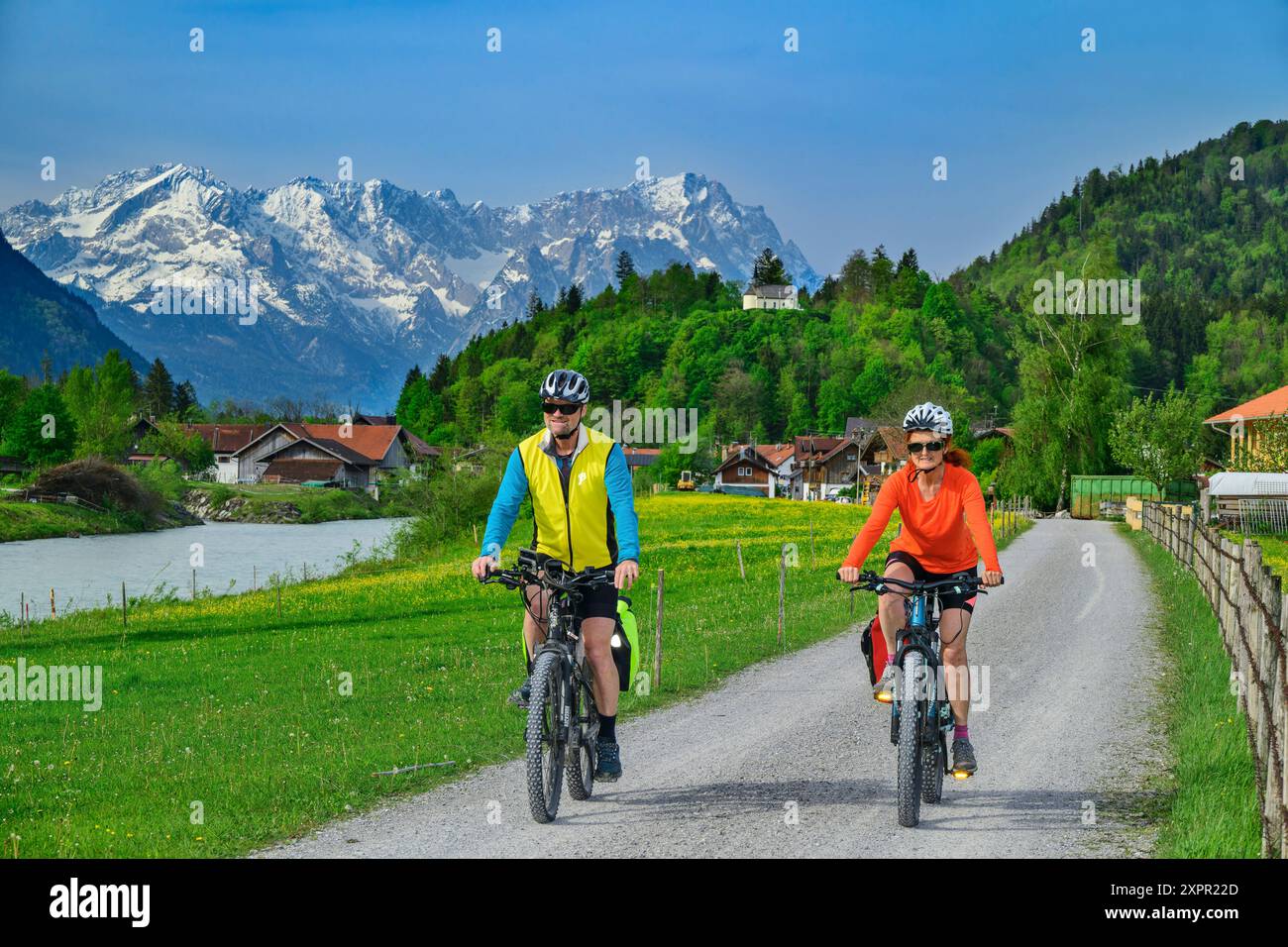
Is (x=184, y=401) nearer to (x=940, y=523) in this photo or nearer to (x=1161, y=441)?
(x=1161, y=441)

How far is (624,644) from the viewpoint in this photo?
810 centimetres

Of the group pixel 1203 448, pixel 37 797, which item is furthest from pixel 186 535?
pixel 37 797

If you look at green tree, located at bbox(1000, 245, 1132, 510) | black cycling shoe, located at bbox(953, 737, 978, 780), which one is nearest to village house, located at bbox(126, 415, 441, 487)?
green tree, located at bbox(1000, 245, 1132, 510)

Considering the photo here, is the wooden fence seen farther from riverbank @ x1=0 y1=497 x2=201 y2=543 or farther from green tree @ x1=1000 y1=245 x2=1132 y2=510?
riverbank @ x1=0 y1=497 x2=201 y2=543

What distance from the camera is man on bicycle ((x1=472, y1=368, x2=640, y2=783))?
7.59m

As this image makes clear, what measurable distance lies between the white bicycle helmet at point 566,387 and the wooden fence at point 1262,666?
439cm

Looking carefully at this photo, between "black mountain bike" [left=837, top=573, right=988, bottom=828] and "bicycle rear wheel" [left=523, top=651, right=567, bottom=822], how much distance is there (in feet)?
6.46

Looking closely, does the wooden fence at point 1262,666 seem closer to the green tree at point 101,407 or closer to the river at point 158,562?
the river at point 158,562

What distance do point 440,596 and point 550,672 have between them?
81.5 feet

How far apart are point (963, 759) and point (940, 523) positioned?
1.50 metres

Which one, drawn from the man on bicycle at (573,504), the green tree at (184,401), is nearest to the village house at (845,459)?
the green tree at (184,401)

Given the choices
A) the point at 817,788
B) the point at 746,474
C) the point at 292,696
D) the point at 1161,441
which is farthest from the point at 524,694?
the point at 746,474

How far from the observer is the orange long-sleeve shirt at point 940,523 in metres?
7.91
